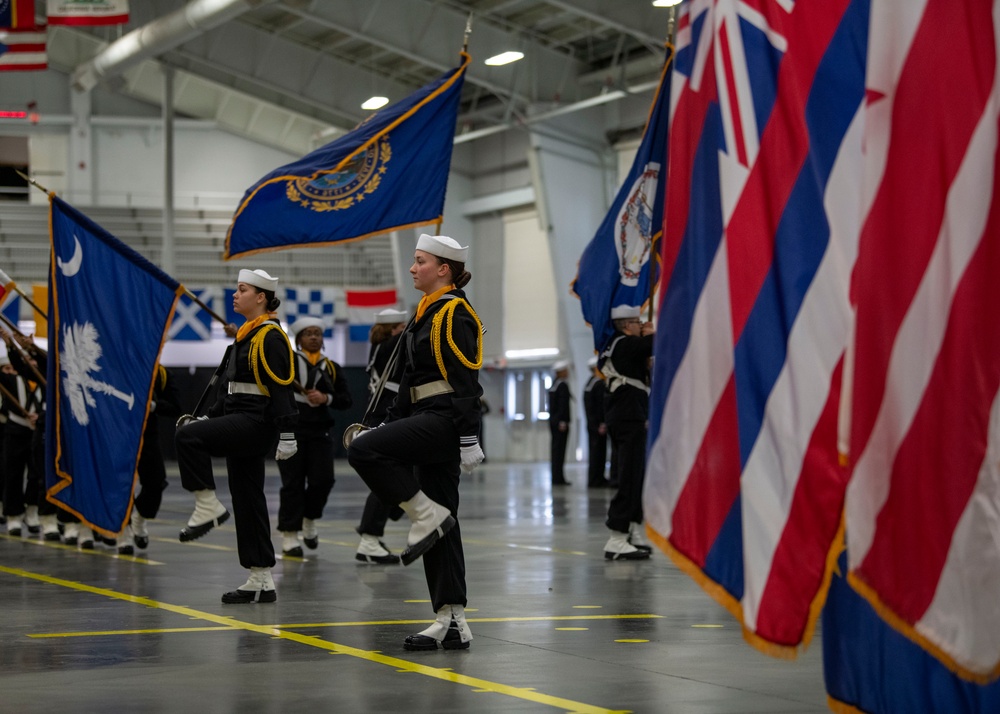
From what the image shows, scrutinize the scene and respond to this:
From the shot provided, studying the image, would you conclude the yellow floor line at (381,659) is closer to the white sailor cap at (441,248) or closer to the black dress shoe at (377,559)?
the white sailor cap at (441,248)

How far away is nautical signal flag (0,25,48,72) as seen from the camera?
837 inches

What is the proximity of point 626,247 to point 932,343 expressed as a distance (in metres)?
6.65

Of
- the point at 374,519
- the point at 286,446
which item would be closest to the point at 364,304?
the point at 374,519

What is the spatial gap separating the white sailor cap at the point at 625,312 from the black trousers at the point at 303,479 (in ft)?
7.67

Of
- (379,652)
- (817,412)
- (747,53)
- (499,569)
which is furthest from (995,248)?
(499,569)

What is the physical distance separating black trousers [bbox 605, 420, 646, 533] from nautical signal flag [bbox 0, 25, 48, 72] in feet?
45.3

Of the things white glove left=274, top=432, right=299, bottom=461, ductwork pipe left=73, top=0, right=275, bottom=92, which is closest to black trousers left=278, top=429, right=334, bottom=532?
white glove left=274, top=432, right=299, bottom=461

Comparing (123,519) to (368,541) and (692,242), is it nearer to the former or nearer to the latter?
(368,541)

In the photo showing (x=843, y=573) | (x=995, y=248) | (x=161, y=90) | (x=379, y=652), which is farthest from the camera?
(x=161, y=90)

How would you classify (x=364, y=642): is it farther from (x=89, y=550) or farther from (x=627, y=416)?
(x=89, y=550)

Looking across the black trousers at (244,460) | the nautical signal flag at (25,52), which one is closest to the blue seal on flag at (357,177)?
the black trousers at (244,460)

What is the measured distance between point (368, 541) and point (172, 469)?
2137 cm

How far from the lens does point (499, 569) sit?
9.97 meters

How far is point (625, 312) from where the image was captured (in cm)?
1014
